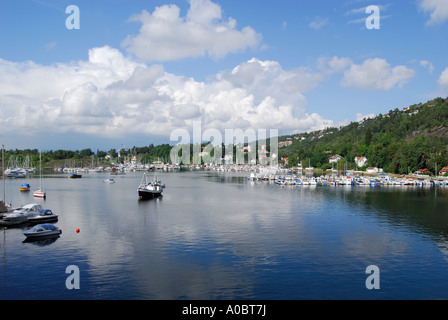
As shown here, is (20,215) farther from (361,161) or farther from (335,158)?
(335,158)

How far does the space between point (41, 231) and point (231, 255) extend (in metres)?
17.5

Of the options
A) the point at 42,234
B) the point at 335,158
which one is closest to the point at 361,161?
the point at 335,158

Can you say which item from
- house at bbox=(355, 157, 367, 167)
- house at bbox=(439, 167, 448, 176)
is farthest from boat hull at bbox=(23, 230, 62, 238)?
house at bbox=(355, 157, 367, 167)

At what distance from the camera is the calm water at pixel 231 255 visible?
64.8 ft

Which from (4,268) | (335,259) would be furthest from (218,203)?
(4,268)

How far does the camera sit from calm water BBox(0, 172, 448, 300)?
64.8 feet

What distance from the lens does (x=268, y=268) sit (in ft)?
76.1

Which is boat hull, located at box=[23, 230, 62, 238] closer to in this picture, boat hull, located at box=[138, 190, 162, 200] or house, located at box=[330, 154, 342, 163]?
boat hull, located at box=[138, 190, 162, 200]

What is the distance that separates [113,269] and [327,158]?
530 ft

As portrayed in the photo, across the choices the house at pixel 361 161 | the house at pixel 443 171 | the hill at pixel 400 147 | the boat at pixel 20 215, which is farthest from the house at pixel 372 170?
the boat at pixel 20 215

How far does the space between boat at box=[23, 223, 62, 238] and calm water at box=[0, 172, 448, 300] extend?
3.56 feet

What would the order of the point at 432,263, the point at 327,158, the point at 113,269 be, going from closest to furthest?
the point at 113,269 < the point at 432,263 < the point at 327,158
